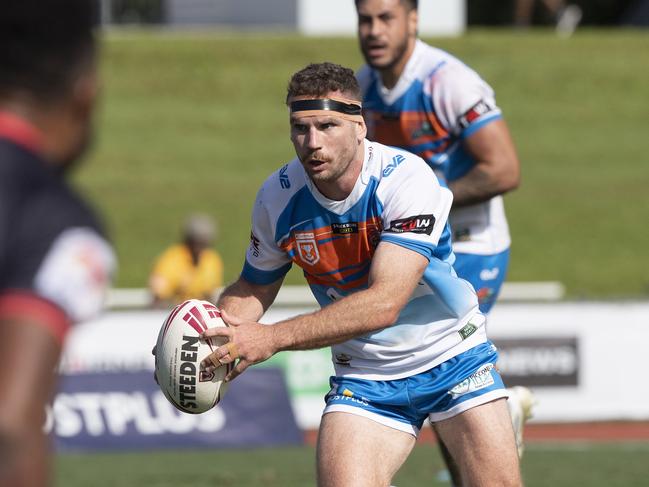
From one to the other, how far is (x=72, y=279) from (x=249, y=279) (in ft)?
10.4

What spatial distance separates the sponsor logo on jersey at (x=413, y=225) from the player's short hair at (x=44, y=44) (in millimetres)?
2659

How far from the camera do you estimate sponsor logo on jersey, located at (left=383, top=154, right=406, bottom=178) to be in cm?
529

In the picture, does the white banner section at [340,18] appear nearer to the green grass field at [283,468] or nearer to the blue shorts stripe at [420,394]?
the green grass field at [283,468]

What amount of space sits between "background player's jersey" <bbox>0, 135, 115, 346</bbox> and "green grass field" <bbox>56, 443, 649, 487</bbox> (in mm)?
7288

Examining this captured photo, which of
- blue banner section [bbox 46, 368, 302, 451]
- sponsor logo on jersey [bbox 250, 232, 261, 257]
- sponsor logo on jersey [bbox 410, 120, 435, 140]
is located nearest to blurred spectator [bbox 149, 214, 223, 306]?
blue banner section [bbox 46, 368, 302, 451]

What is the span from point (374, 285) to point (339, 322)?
8.3 inches

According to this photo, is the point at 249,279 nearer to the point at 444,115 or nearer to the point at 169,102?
the point at 444,115

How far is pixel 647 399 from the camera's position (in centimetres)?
1271

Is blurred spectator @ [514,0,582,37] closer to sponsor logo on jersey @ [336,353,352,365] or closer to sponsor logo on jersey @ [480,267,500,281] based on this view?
sponsor logo on jersey @ [480,267,500,281]

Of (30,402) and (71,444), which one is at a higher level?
(30,402)

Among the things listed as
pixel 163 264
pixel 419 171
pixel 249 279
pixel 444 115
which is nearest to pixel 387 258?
pixel 419 171

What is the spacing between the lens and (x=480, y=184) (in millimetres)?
6594

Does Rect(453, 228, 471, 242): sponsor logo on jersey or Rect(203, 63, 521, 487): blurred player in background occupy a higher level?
Rect(203, 63, 521, 487): blurred player in background

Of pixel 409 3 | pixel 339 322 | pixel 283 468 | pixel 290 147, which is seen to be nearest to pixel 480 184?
pixel 409 3
